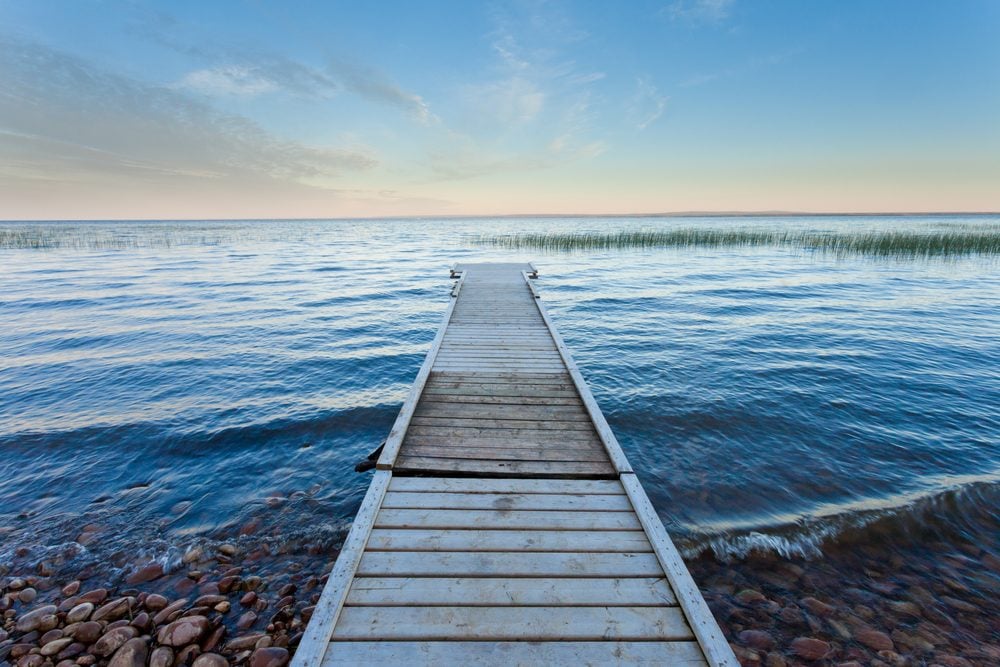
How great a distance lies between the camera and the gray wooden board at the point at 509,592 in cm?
304

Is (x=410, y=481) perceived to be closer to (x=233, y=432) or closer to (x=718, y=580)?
(x=718, y=580)

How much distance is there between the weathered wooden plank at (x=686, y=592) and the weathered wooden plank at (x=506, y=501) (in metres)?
0.20

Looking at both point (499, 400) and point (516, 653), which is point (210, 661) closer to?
point (516, 653)

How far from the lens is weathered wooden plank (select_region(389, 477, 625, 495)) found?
438cm

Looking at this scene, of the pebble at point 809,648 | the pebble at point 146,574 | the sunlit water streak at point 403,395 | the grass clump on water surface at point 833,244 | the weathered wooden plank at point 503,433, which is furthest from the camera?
the grass clump on water surface at point 833,244

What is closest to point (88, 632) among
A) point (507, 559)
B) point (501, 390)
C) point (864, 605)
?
point (507, 559)

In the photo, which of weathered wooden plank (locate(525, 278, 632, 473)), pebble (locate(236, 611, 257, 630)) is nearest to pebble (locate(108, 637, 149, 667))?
pebble (locate(236, 611, 257, 630))

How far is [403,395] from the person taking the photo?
939cm

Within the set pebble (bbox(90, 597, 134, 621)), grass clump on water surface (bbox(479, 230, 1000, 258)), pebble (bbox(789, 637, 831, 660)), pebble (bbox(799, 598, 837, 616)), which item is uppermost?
grass clump on water surface (bbox(479, 230, 1000, 258))

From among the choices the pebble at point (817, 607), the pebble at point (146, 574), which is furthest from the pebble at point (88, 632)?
the pebble at point (817, 607)

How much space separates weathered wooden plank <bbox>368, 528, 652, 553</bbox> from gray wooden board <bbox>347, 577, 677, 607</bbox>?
319 mm

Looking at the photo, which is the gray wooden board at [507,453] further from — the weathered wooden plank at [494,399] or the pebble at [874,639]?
the pebble at [874,639]

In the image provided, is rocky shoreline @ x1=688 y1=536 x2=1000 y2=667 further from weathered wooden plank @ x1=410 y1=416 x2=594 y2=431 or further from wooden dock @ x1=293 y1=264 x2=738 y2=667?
weathered wooden plank @ x1=410 y1=416 x2=594 y2=431

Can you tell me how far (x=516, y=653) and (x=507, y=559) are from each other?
0.77 meters
